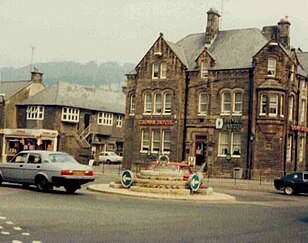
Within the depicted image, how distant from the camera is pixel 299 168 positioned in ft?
154

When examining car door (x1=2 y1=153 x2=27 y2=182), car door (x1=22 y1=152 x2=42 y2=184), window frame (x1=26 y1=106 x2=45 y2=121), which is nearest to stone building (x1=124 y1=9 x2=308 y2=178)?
window frame (x1=26 y1=106 x2=45 y2=121)

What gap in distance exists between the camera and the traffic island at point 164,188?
21312 mm

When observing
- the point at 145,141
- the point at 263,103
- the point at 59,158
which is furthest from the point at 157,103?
the point at 59,158

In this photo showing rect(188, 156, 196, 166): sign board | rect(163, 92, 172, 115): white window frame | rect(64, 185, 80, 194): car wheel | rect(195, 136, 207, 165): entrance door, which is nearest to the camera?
rect(64, 185, 80, 194): car wheel

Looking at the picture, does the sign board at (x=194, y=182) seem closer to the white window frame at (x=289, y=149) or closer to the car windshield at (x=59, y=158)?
the car windshield at (x=59, y=158)

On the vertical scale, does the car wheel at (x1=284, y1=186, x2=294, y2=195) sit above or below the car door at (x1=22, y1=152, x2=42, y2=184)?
below

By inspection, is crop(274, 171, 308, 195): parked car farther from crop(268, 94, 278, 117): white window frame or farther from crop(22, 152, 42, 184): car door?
crop(22, 152, 42, 184): car door

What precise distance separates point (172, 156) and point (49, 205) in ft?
101

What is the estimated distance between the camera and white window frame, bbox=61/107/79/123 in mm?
61594

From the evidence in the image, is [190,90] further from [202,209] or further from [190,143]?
[202,209]

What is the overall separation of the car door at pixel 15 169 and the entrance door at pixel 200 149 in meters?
25.7

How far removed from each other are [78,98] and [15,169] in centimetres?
4392

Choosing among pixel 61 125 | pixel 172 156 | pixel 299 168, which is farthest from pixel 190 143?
pixel 61 125

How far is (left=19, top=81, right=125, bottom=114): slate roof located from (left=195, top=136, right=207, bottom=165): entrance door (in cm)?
2160
